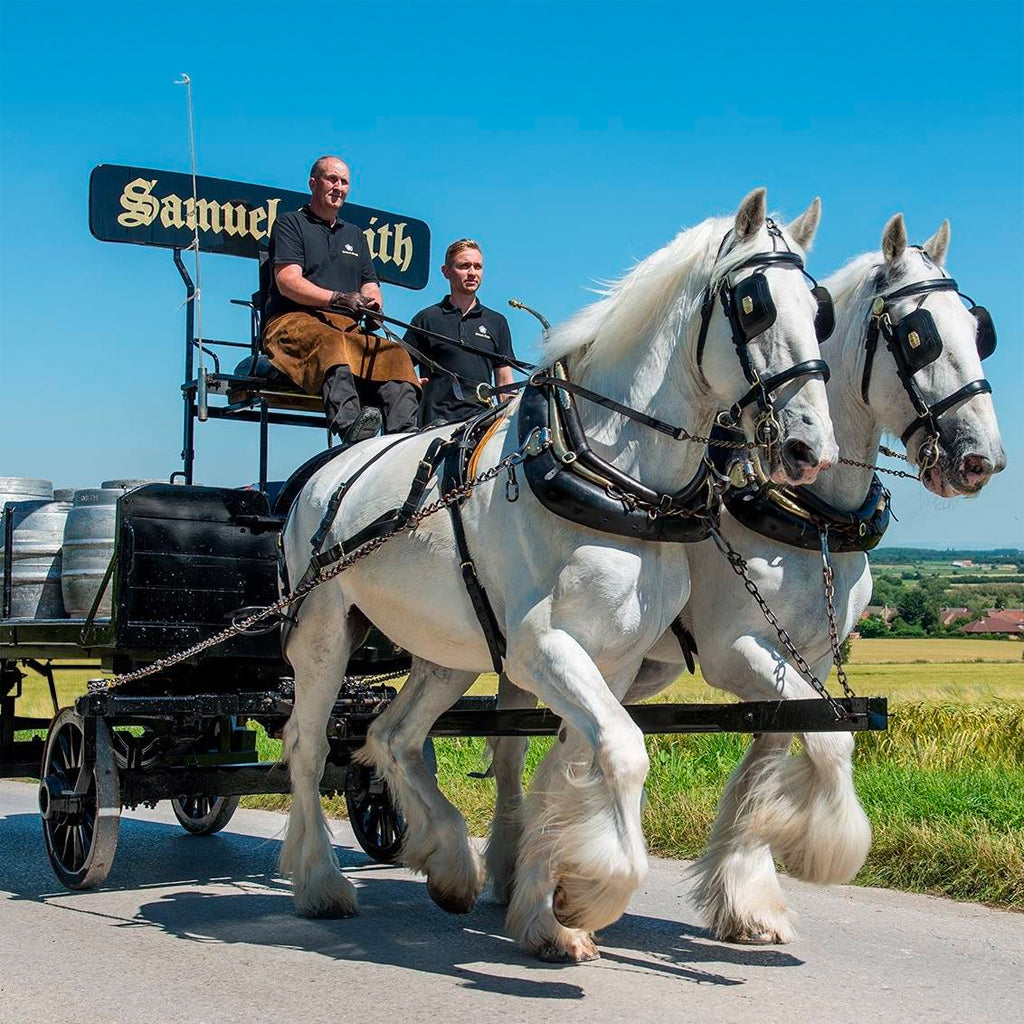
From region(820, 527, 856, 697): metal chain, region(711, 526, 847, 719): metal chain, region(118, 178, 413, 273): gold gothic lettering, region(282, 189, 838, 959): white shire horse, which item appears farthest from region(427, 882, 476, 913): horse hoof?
region(118, 178, 413, 273): gold gothic lettering

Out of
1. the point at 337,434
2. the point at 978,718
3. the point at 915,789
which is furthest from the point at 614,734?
the point at 978,718

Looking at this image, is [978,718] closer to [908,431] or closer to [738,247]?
[908,431]

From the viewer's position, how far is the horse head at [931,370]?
4961 mm

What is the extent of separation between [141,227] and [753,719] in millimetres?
5317

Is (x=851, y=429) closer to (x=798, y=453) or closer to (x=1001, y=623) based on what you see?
(x=798, y=453)

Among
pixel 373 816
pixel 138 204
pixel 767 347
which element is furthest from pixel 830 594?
pixel 138 204

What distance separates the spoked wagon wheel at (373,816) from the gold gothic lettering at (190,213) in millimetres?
3406

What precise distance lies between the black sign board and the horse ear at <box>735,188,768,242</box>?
4.14m

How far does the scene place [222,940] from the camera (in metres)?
5.39

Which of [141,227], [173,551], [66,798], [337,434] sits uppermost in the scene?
[141,227]

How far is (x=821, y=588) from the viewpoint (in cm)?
534

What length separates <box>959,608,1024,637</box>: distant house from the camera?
2073 cm

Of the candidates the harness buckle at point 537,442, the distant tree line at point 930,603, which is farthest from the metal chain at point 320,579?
the distant tree line at point 930,603

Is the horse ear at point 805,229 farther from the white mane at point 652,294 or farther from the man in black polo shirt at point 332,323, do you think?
the man in black polo shirt at point 332,323
